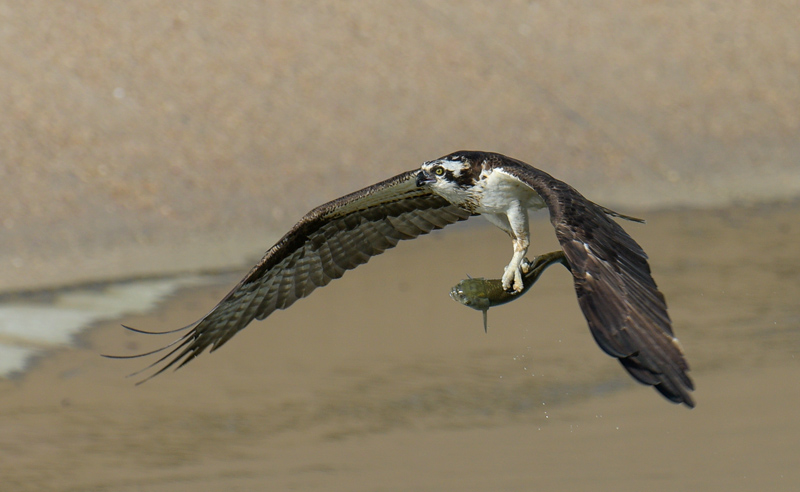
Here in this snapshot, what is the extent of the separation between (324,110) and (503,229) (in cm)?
1119

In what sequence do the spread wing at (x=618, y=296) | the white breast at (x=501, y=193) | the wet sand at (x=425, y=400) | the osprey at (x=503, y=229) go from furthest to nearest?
the wet sand at (x=425, y=400) < the white breast at (x=501, y=193) < the osprey at (x=503, y=229) < the spread wing at (x=618, y=296)

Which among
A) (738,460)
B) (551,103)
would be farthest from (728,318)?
(551,103)

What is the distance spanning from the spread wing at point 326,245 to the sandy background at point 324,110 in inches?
268

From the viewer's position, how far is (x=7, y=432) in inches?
501

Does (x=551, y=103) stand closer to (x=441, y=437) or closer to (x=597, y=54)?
(x=597, y=54)

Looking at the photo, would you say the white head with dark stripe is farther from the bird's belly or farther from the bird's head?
the bird's belly

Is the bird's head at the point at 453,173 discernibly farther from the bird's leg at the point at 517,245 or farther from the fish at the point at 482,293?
the fish at the point at 482,293

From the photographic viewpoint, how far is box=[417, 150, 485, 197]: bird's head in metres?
9.16

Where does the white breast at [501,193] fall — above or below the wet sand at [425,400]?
above

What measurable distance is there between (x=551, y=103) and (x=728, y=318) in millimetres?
6788

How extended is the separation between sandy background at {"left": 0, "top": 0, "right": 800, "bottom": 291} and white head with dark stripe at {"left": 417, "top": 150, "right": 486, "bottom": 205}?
795 cm

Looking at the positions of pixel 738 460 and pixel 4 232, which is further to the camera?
pixel 4 232

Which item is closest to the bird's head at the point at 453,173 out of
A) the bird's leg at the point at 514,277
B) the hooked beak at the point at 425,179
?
the hooked beak at the point at 425,179

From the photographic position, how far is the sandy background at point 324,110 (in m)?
18.1
